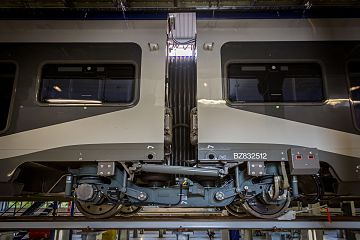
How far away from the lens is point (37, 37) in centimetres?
370

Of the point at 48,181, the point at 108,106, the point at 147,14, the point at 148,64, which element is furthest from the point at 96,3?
the point at 48,181

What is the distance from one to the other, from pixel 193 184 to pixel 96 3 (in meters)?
2.61

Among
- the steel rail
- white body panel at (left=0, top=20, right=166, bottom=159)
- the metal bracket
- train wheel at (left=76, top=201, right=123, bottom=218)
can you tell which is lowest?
the steel rail

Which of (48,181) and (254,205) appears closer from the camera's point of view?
(254,205)

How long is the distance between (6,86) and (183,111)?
88.3 inches

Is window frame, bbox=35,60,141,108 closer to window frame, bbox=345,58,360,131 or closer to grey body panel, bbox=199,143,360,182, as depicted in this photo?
grey body panel, bbox=199,143,360,182

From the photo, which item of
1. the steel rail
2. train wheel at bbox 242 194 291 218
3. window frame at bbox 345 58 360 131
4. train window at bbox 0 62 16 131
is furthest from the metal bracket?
window frame at bbox 345 58 360 131

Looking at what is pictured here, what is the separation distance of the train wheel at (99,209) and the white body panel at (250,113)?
4.67ft

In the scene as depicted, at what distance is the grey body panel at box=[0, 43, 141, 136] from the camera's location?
341cm

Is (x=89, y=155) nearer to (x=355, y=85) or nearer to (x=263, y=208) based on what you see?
(x=263, y=208)

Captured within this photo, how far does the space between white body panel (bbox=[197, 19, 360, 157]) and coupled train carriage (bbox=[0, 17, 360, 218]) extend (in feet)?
0.04

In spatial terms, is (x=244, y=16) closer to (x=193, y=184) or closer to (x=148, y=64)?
(x=148, y=64)

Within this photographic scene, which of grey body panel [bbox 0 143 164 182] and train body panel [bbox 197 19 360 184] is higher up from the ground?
train body panel [bbox 197 19 360 184]

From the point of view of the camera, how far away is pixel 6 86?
3643mm
